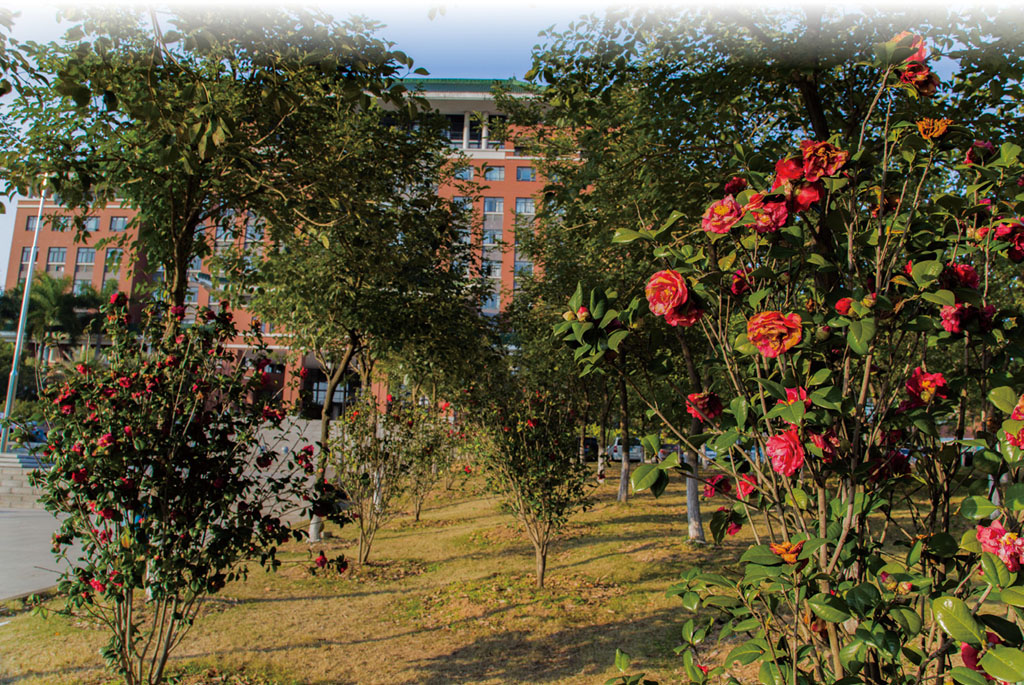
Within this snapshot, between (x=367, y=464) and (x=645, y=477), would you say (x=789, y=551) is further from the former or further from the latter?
(x=367, y=464)

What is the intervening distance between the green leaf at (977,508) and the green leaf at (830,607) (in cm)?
39

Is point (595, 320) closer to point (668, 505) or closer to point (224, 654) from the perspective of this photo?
point (224, 654)

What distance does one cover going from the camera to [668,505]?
1330 centimetres

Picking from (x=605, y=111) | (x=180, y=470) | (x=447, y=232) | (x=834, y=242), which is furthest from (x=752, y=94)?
(x=180, y=470)

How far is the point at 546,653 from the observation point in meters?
5.27

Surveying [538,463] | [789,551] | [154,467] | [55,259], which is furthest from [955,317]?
[55,259]

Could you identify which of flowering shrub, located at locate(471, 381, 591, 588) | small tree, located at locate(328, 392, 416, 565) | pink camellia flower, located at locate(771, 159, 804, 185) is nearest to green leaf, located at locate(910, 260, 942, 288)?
pink camellia flower, located at locate(771, 159, 804, 185)

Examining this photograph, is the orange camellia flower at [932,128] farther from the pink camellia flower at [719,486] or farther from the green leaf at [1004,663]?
the green leaf at [1004,663]

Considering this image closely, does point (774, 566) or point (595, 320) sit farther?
point (595, 320)

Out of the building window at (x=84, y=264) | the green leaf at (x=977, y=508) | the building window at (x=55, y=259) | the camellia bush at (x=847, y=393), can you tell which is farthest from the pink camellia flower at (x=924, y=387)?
the building window at (x=55, y=259)

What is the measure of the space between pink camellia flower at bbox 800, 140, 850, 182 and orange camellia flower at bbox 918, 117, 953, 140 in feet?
0.84

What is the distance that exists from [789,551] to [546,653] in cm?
422

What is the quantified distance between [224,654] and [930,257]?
555 cm

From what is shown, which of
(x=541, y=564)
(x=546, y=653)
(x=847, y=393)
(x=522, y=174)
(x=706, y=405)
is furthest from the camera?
(x=522, y=174)
